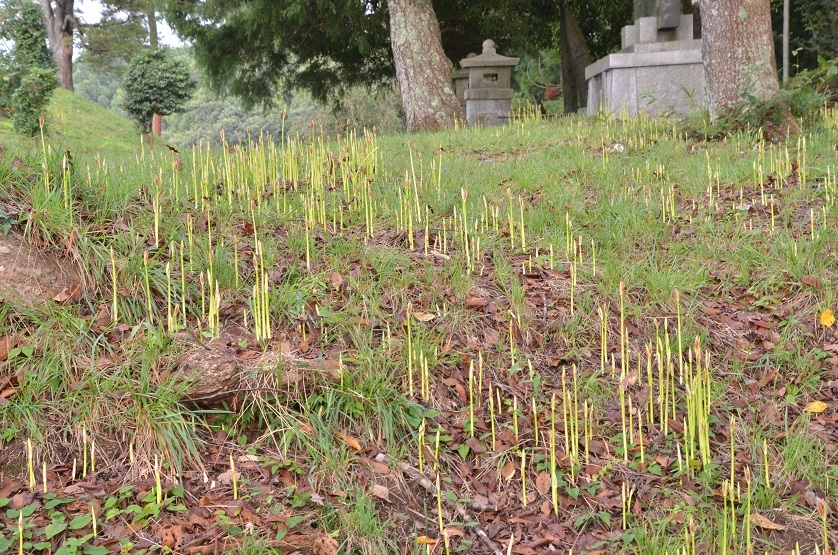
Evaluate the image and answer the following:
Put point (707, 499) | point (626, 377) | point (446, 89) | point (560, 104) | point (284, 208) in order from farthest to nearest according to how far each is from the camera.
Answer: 1. point (560, 104)
2. point (446, 89)
3. point (284, 208)
4. point (626, 377)
5. point (707, 499)

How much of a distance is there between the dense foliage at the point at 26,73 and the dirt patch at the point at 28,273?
38.8ft

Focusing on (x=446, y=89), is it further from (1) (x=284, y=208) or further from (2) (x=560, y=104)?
(2) (x=560, y=104)

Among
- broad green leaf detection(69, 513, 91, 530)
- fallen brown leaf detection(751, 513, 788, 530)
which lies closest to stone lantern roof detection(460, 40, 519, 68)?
fallen brown leaf detection(751, 513, 788, 530)

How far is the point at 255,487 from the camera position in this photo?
11.0 feet

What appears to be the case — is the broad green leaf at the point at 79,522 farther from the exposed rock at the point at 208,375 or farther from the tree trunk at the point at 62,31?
the tree trunk at the point at 62,31

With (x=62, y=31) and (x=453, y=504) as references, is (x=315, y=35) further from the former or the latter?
(x=62, y=31)

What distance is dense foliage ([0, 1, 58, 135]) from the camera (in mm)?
14750

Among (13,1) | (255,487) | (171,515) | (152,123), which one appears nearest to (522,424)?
(255,487)

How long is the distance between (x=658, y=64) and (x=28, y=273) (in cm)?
1055

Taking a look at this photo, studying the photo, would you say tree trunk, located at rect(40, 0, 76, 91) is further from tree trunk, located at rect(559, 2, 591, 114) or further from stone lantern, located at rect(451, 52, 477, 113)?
tree trunk, located at rect(559, 2, 591, 114)

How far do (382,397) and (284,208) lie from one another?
2.20 m

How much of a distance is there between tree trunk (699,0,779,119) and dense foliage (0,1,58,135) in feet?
39.4

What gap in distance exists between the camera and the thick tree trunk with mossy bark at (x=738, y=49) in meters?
8.59

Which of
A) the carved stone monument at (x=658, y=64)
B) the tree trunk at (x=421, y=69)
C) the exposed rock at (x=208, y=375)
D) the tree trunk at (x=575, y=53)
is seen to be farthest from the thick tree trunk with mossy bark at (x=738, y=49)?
the tree trunk at (x=575, y=53)
